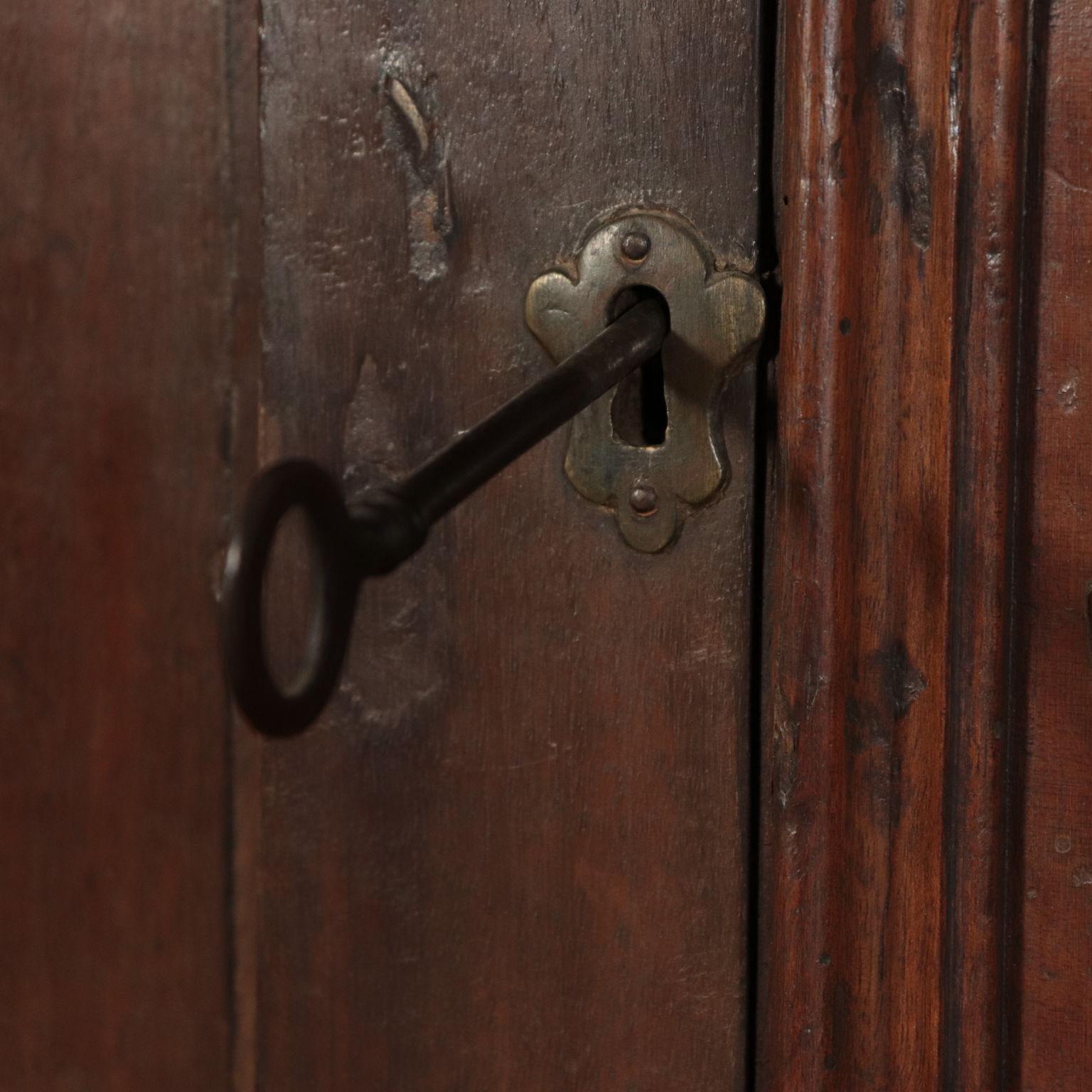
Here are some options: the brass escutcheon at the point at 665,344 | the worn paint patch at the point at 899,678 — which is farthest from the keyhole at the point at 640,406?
the worn paint patch at the point at 899,678

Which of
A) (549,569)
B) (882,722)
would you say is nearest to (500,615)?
(549,569)

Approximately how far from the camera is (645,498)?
1.43 ft

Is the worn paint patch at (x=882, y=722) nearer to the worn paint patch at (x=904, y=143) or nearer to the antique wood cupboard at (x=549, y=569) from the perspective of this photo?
the antique wood cupboard at (x=549, y=569)

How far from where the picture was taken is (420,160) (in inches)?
17.8

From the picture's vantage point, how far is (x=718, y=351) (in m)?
0.41

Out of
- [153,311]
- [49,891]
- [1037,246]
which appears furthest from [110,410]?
[1037,246]

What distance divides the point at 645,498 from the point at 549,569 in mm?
45

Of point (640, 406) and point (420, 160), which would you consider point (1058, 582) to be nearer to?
point (640, 406)

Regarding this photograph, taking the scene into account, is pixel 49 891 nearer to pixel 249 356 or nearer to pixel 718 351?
pixel 249 356

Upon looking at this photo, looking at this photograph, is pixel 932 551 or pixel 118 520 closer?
pixel 932 551

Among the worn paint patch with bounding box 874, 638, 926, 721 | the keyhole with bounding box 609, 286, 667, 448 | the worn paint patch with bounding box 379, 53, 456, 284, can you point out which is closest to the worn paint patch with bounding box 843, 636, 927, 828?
the worn paint patch with bounding box 874, 638, 926, 721

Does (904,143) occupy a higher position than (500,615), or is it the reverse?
(904,143)

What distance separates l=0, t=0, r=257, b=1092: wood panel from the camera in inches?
20.0

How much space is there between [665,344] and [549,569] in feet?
0.30
